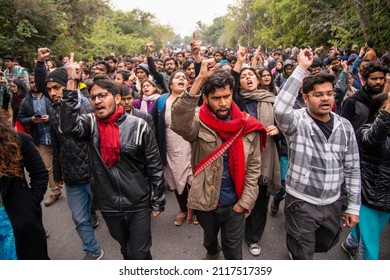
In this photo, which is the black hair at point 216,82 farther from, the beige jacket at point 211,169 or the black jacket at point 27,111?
the black jacket at point 27,111

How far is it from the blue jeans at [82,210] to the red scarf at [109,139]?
39.9 inches

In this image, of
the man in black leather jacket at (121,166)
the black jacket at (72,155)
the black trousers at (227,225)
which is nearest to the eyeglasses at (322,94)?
the black trousers at (227,225)

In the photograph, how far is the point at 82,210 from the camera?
125 inches

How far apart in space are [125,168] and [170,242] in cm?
158

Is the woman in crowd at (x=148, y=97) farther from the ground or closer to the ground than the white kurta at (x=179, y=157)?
farther from the ground

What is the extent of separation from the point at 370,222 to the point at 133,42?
118 feet

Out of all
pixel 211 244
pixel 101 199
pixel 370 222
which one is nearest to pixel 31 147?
pixel 101 199

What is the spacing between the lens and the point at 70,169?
3027 millimetres

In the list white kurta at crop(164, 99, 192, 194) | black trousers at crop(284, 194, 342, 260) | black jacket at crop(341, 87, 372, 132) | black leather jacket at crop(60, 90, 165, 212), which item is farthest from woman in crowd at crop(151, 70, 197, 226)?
black jacket at crop(341, 87, 372, 132)

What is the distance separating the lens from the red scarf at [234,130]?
239cm

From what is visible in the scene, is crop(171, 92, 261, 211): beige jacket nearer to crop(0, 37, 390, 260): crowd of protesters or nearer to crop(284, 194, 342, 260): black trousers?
crop(0, 37, 390, 260): crowd of protesters

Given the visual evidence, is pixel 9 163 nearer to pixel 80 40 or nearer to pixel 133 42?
pixel 80 40

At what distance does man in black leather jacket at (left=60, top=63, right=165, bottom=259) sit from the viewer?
93.0 inches
